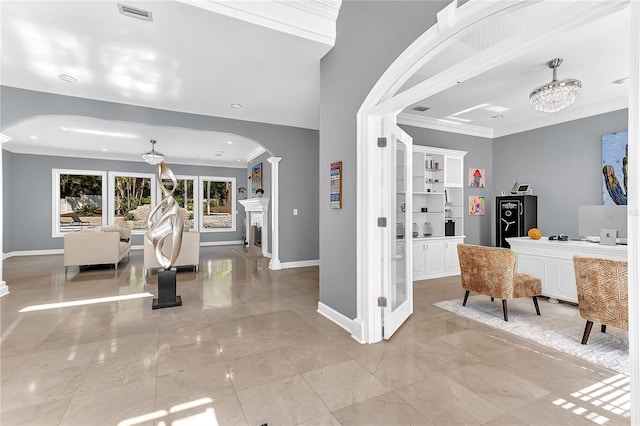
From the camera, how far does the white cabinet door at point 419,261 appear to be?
5.22 meters

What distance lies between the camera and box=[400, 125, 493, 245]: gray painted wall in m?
5.71

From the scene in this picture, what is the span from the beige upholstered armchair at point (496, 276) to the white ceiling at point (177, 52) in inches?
112

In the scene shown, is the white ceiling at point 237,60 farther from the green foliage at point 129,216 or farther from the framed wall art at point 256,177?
the green foliage at point 129,216

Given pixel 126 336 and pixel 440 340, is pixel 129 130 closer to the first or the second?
pixel 126 336

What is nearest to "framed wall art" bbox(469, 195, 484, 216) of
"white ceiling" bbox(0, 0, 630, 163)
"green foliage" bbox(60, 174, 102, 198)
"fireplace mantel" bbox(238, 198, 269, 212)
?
"white ceiling" bbox(0, 0, 630, 163)

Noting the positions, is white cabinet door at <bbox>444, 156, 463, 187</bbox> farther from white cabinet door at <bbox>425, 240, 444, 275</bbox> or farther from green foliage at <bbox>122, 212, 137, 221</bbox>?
green foliage at <bbox>122, 212, 137, 221</bbox>

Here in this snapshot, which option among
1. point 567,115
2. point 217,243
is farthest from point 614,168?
point 217,243

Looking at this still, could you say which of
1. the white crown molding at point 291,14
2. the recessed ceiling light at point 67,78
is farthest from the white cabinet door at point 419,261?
the recessed ceiling light at point 67,78

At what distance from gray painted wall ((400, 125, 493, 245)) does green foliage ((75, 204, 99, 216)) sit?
934 centimetres

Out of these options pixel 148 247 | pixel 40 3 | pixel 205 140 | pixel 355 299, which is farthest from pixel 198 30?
pixel 205 140

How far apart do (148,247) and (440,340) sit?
5.12m

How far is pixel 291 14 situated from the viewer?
9.68 feet

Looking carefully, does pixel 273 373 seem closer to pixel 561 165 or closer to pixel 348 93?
pixel 348 93

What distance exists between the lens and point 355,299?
2.95 m
